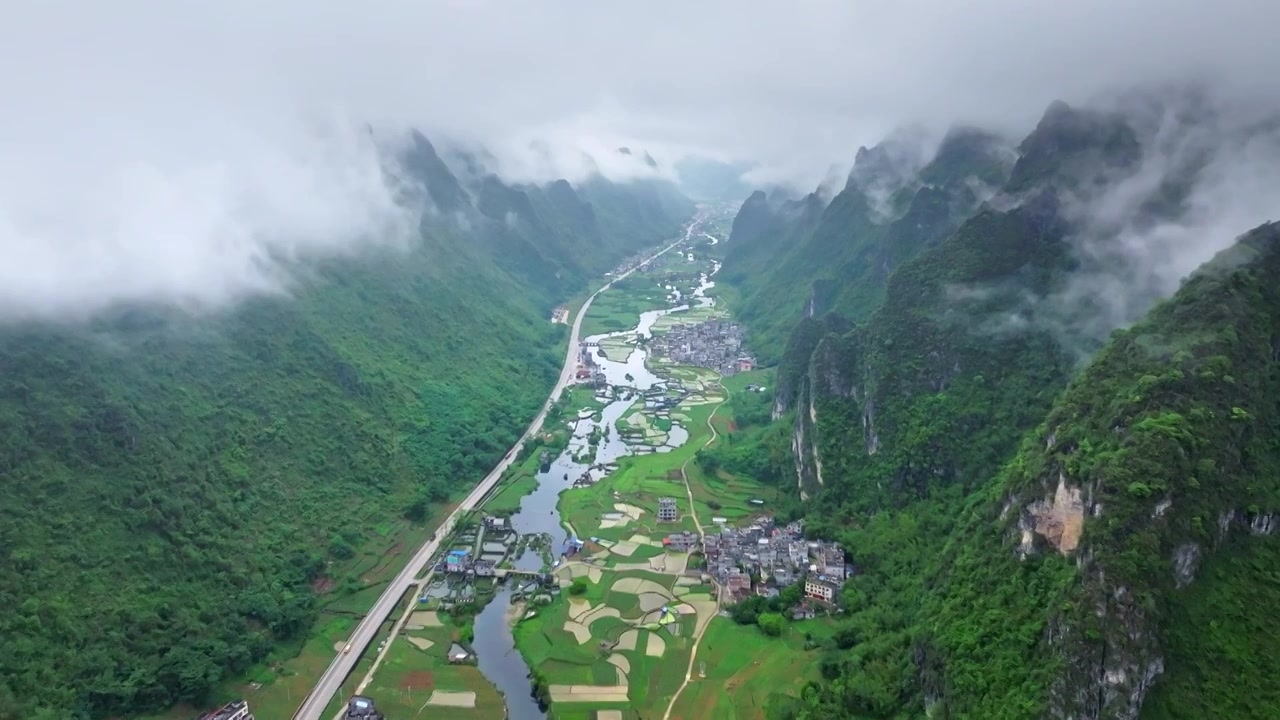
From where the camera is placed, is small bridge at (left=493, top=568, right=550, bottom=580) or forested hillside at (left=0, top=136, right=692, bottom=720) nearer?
forested hillside at (left=0, top=136, right=692, bottom=720)

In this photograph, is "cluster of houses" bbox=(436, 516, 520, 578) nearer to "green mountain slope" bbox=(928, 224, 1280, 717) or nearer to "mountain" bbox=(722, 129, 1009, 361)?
"green mountain slope" bbox=(928, 224, 1280, 717)

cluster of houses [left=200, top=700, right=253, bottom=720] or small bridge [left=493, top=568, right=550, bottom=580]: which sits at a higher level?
cluster of houses [left=200, top=700, right=253, bottom=720]

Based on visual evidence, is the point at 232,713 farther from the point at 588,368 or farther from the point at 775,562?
the point at 588,368

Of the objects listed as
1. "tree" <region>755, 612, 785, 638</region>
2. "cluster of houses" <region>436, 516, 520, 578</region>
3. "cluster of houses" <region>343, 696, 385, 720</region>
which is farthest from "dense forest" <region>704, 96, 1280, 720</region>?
"cluster of houses" <region>343, 696, 385, 720</region>

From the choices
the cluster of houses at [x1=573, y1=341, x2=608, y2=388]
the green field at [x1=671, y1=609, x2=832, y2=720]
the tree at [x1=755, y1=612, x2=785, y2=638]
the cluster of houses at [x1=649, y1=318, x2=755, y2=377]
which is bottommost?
the green field at [x1=671, y1=609, x2=832, y2=720]

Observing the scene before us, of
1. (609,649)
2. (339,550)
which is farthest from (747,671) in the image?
(339,550)

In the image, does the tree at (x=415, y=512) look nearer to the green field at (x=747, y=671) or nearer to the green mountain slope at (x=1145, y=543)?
the green field at (x=747, y=671)

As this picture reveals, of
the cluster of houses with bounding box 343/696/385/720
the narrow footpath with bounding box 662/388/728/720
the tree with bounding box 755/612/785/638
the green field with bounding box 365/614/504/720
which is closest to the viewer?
the cluster of houses with bounding box 343/696/385/720
